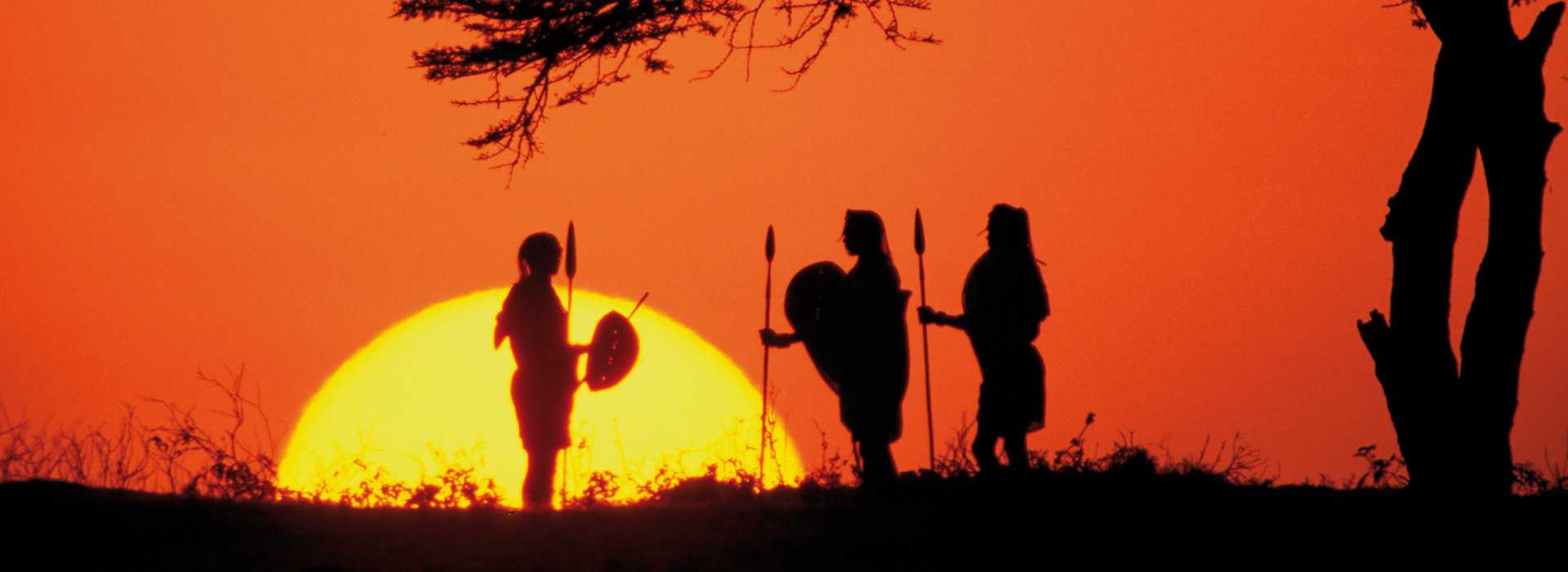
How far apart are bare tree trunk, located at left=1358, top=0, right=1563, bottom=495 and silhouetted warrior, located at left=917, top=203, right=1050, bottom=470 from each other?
7.46 feet

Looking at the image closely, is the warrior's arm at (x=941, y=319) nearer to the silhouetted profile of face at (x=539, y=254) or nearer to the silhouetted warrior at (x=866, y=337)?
the silhouetted warrior at (x=866, y=337)

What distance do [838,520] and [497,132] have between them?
4.65 m

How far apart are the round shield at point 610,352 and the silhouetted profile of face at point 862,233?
184cm

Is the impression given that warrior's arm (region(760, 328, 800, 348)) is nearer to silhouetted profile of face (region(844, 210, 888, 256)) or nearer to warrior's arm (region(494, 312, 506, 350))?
silhouetted profile of face (region(844, 210, 888, 256))

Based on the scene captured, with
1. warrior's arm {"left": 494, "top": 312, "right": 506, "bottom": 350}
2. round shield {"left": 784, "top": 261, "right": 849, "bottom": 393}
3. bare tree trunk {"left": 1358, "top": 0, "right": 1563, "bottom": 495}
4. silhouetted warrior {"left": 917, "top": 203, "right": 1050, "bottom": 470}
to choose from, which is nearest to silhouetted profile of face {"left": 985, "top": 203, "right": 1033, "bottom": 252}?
silhouetted warrior {"left": 917, "top": 203, "right": 1050, "bottom": 470}

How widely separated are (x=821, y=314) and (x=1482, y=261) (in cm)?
422

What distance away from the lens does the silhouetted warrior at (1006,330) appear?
43.0 ft

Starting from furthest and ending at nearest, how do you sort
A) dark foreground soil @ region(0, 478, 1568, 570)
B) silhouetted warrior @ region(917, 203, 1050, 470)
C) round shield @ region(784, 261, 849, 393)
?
round shield @ region(784, 261, 849, 393) → silhouetted warrior @ region(917, 203, 1050, 470) → dark foreground soil @ region(0, 478, 1568, 570)

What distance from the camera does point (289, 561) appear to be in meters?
10.0

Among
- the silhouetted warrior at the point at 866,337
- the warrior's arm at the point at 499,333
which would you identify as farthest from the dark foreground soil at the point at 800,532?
the warrior's arm at the point at 499,333

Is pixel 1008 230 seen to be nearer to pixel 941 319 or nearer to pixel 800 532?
pixel 941 319

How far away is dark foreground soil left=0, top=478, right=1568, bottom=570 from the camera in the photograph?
33.4 feet

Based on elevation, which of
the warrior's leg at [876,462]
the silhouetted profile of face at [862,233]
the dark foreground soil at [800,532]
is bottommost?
the dark foreground soil at [800,532]

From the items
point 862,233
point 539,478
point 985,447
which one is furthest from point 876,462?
point 539,478
